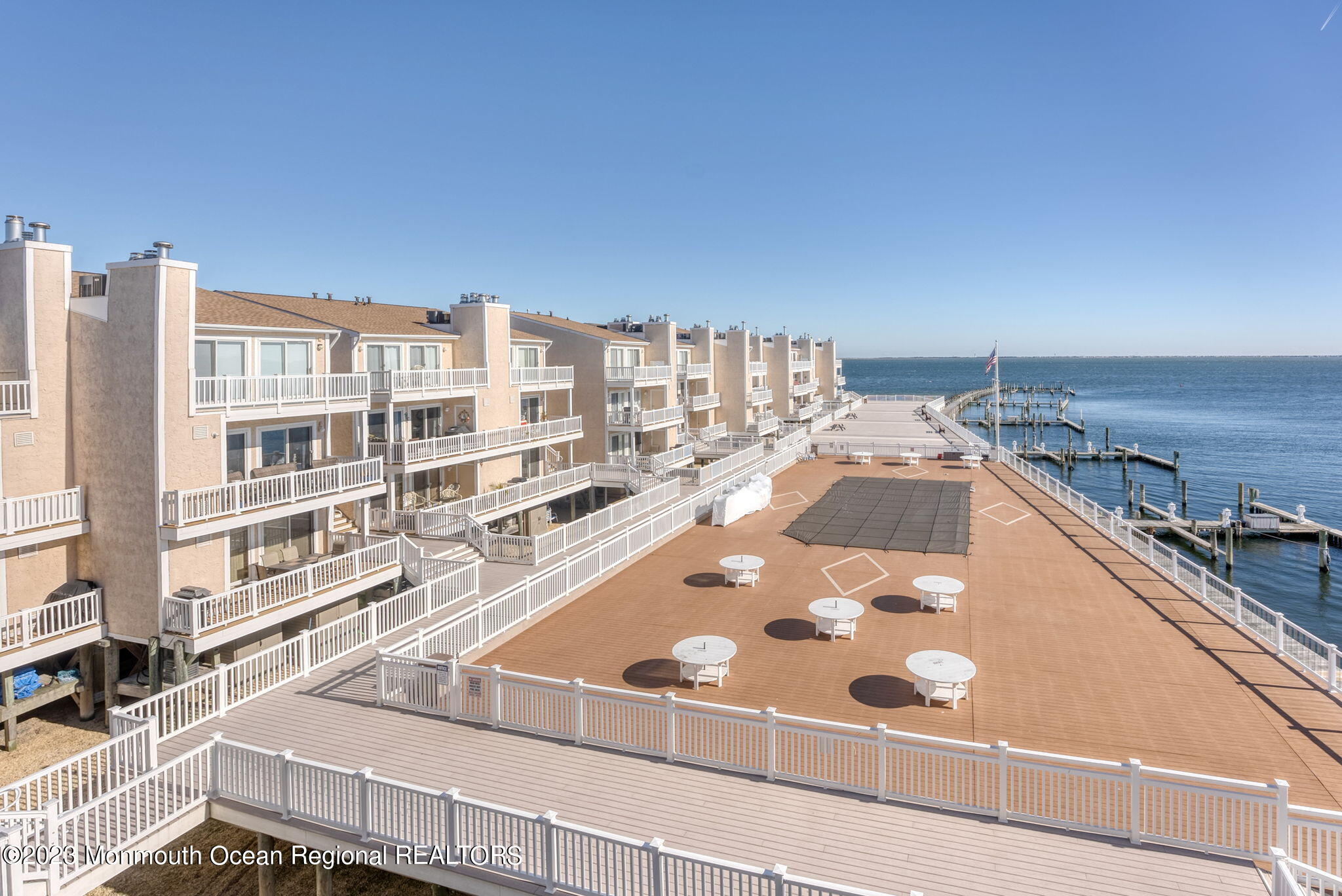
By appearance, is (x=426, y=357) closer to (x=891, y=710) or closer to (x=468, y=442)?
(x=468, y=442)

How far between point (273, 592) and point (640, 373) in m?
23.2

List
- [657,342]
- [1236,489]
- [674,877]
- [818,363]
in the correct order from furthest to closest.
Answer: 1. [818,363]
2. [1236,489]
3. [657,342]
4. [674,877]

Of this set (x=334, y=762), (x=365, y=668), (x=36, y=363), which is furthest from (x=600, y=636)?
(x=36, y=363)

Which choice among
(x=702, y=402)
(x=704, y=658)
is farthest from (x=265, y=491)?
(x=702, y=402)

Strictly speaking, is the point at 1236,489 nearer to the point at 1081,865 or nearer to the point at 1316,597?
the point at 1316,597

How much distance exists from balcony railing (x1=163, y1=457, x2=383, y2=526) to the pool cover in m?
14.2

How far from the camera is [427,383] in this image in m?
23.9

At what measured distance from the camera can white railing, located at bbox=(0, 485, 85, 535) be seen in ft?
46.0

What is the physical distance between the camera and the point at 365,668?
13508 millimetres

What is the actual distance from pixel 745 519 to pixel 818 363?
6143 centimetres

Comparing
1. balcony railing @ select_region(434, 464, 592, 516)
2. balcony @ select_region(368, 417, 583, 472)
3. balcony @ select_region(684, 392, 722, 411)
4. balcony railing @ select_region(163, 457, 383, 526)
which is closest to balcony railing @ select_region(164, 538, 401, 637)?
balcony railing @ select_region(163, 457, 383, 526)

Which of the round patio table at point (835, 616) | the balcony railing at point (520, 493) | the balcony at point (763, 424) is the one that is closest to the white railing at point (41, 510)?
the balcony railing at point (520, 493)

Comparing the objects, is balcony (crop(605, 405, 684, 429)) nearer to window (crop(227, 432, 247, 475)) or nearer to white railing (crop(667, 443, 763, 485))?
white railing (crop(667, 443, 763, 485))

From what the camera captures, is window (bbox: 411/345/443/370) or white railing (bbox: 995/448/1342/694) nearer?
white railing (bbox: 995/448/1342/694)
